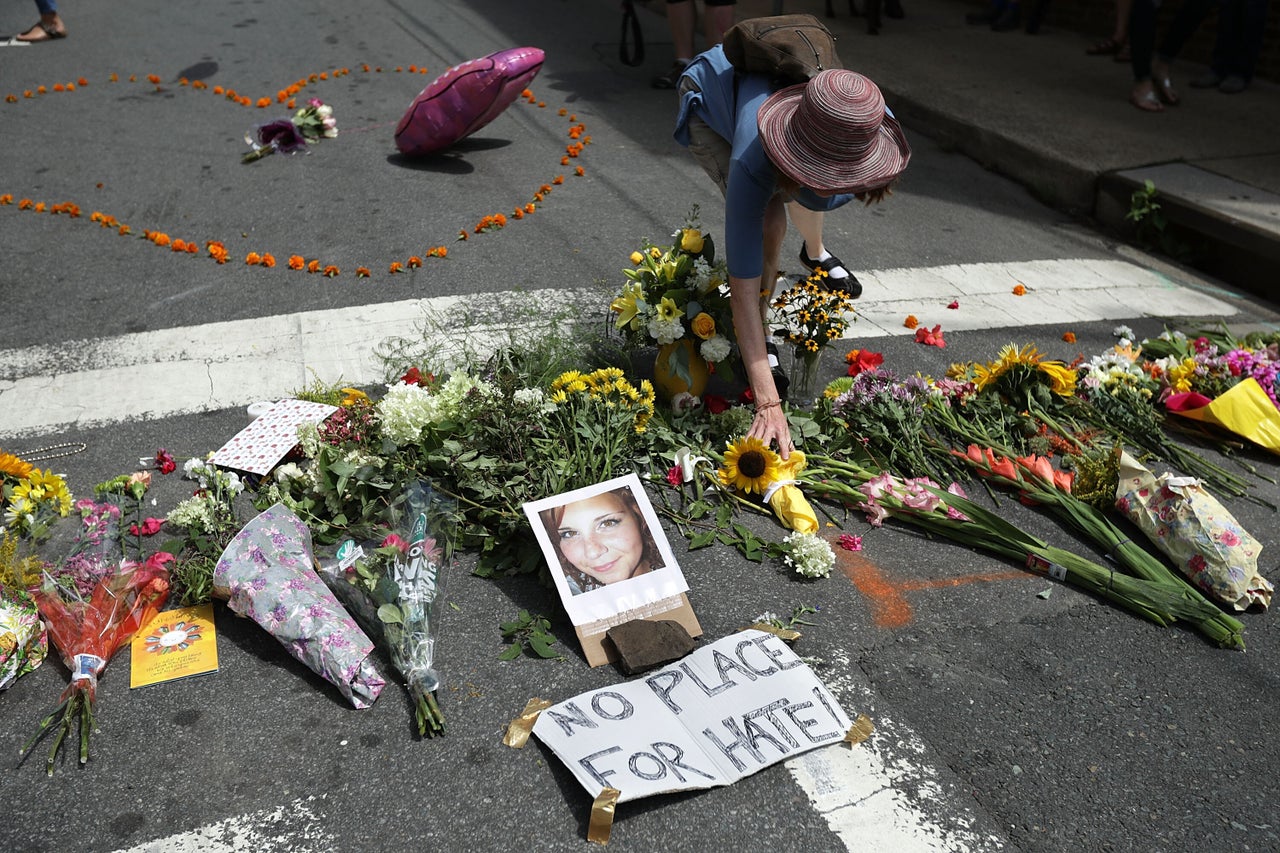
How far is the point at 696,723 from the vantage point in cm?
263

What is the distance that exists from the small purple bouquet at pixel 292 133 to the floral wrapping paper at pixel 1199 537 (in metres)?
5.81

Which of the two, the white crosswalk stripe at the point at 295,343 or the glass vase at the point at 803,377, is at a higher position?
the glass vase at the point at 803,377

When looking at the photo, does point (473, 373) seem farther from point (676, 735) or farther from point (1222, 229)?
point (1222, 229)

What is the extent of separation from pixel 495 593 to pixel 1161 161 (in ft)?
19.5

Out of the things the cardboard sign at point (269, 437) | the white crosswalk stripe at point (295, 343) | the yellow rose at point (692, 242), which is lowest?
the white crosswalk stripe at point (295, 343)

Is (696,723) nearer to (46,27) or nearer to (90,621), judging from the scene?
(90,621)

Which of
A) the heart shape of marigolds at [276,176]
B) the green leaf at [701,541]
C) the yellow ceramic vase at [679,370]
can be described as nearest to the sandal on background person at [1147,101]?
the heart shape of marigolds at [276,176]

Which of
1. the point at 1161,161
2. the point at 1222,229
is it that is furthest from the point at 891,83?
the point at 1222,229

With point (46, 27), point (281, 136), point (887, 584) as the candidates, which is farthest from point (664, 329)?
point (46, 27)

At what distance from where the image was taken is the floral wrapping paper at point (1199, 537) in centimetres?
321

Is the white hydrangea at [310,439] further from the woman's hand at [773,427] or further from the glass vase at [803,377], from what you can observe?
the glass vase at [803,377]

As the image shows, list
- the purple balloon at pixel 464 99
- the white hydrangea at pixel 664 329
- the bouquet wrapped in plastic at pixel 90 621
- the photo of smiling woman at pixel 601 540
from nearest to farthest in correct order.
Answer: the bouquet wrapped in plastic at pixel 90 621 → the photo of smiling woman at pixel 601 540 → the white hydrangea at pixel 664 329 → the purple balloon at pixel 464 99

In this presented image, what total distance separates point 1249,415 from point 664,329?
8.09ft

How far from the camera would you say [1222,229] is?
6.09m
